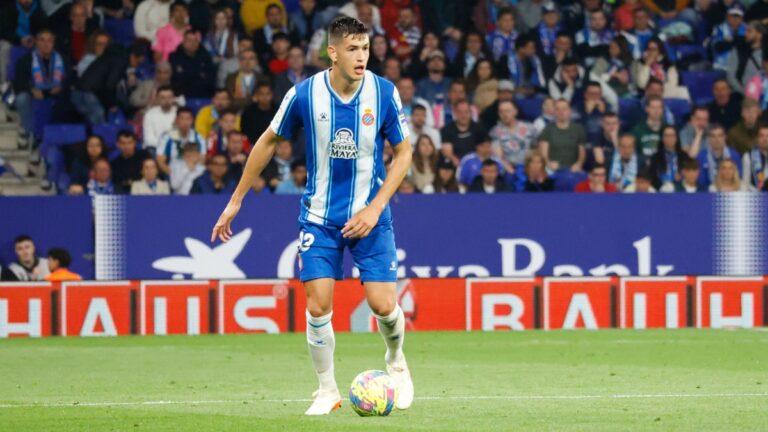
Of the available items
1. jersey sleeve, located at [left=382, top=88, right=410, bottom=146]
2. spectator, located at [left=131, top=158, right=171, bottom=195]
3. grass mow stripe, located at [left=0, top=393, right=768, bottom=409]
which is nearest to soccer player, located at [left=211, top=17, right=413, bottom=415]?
jersey sleeve, located at [left=382, top=88, right=410, bottom=146]

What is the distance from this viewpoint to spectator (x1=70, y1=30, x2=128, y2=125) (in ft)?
61.8

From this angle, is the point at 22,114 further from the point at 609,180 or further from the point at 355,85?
the point at 355,85

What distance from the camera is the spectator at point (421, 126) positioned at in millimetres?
18469

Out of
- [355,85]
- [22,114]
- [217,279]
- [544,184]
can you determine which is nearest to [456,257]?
[544,184]

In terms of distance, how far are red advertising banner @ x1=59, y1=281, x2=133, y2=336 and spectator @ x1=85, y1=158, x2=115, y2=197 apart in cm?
166

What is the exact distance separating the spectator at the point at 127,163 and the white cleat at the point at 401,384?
9449 mm

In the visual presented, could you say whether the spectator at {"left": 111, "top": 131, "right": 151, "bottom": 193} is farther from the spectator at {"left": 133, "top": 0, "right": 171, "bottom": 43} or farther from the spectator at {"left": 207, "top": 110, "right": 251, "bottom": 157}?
the spectator at {"left": 133, "top": 0, "right": 171, "bottom": 43}

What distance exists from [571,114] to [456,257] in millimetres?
3024

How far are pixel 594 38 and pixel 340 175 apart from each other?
13.2 meters

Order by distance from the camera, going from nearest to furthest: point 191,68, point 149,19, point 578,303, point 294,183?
1. point 578,303
2. point 294,183
3. point 191,68
4. point 149,19

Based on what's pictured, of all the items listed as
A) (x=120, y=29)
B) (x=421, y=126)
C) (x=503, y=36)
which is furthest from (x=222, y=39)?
(x=503, y=36)

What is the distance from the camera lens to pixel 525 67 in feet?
66.9

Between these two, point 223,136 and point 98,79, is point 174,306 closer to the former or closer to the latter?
point 223,136

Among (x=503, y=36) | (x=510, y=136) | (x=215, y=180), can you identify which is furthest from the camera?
(x=503, y=36)
